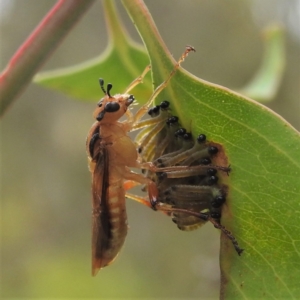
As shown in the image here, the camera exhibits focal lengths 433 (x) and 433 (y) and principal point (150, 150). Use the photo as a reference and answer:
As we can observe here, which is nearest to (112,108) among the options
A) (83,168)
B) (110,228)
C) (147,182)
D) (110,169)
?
(110,169)

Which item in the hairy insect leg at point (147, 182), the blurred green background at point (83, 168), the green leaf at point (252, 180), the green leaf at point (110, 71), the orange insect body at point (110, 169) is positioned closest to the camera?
the green leaf at point (252, 180)

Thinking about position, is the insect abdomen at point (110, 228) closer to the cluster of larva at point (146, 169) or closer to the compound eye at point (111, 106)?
the cluster of larva at point (146, 169)

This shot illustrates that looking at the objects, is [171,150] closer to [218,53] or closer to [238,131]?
→ [238,131]

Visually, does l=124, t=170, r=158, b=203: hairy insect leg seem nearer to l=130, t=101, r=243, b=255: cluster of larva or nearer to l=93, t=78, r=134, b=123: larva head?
l=130, t=101, r=243, b=255: cluster of larva

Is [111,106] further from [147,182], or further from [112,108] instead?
[147,182]

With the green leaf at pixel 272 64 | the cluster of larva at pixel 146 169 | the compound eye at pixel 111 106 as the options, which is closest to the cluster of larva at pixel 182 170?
the cluster of larva at pixel 146 169

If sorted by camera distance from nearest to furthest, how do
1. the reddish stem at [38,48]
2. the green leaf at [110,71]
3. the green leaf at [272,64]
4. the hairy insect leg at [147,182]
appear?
1. the reddish stem at [38,48]
2. the hairy insect leg at [147,182]
3. the green leaf at [110,71]
4. the green leaf at [272,64]

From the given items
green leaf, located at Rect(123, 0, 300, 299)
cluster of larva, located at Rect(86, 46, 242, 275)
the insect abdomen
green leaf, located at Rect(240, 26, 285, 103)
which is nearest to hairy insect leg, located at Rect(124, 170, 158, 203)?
cluster of larva, located at Rect(86, 46, 242, 275)

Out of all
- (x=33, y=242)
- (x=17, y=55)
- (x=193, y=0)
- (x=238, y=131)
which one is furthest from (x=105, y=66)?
(x=193, y=0)
